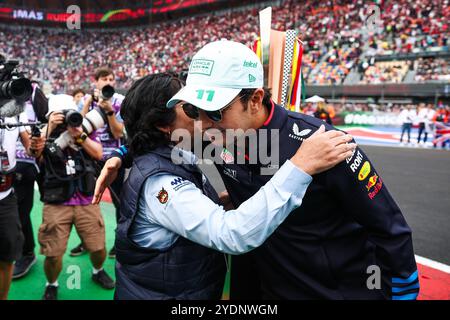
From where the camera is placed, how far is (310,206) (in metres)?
1.44

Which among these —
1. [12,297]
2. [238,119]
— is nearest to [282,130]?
[238,119]

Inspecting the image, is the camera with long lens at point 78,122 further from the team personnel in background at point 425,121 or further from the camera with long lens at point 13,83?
the team personnel in background at point 425,121

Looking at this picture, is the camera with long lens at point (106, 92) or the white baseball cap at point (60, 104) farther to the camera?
the camera with long lens at point (106, 92)

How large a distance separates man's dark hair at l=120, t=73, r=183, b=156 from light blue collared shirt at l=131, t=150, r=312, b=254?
19 cm

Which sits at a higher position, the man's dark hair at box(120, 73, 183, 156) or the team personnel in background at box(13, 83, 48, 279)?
the man's dark hair at box(120, 73, 183, 156)

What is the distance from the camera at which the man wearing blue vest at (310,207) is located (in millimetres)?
1370

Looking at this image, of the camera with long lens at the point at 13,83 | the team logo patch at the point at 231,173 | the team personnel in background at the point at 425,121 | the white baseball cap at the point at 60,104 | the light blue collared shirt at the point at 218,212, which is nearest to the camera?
the light blue collared shirt at the point at 218,212

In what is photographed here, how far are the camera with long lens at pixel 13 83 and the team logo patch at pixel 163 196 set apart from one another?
112 centimetres

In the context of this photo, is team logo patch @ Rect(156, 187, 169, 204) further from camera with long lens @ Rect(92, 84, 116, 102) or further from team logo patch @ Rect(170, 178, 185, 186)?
camera with long lens @ Rect(92, 84, 116, 102)

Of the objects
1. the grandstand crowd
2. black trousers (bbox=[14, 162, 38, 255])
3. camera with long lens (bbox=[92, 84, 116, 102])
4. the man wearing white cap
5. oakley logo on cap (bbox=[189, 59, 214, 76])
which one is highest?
the grandstand crowd

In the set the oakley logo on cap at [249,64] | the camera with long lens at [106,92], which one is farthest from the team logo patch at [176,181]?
the camera with long lens at [106,92]

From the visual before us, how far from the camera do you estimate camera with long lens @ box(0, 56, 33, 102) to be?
192 centimetres

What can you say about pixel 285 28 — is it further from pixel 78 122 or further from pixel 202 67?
pixel 202 67

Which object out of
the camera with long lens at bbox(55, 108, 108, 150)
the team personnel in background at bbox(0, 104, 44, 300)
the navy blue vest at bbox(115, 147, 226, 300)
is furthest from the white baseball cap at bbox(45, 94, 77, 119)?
the navy blue vest at bbox(115, 147, 226, 300)
